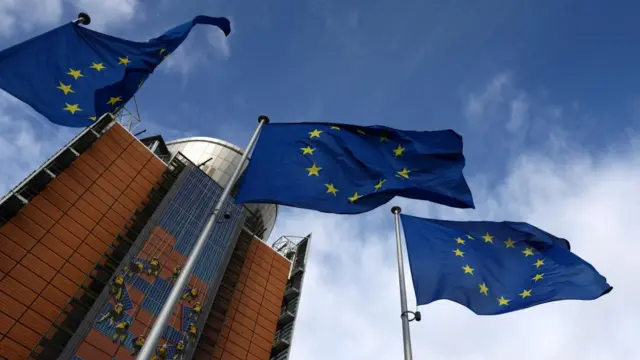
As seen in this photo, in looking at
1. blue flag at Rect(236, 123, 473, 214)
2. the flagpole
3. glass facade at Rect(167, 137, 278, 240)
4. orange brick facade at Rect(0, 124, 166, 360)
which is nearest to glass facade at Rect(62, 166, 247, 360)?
orange brick facade at Rect(0, 124, 166, 360)

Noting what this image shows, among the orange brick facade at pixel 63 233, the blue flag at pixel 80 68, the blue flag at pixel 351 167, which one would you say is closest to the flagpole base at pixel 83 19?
the blue flag at pixel 80 68

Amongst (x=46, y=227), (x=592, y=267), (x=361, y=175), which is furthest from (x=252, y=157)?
(x=46, y=227)

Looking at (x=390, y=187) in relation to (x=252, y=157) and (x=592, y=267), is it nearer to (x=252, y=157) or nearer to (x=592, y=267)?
(x=252, y=157)

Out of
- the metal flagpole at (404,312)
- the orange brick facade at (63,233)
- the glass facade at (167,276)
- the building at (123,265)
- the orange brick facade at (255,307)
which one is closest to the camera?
the metal flagpole at (404,312)

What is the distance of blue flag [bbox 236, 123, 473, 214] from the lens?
1627 cm

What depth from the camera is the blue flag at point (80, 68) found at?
16.9m

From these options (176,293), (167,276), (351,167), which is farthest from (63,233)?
(176,293)

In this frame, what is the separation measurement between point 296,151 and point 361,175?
8.47 ft

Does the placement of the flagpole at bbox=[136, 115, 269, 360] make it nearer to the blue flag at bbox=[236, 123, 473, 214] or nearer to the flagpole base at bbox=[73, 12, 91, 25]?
the blue flag at bbox=[236, 123, 473, 214]

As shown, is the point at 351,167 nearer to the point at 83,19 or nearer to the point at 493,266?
the point at 493,266

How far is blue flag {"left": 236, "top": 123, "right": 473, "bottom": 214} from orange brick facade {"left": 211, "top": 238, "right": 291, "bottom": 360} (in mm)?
28856

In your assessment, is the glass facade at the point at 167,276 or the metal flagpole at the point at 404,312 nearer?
the metal flagpole at the point at 404,312

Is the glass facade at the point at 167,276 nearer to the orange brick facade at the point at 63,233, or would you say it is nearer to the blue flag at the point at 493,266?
the orange brick facade at the point at 63,233

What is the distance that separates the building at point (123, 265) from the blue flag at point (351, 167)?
859 centimetres
